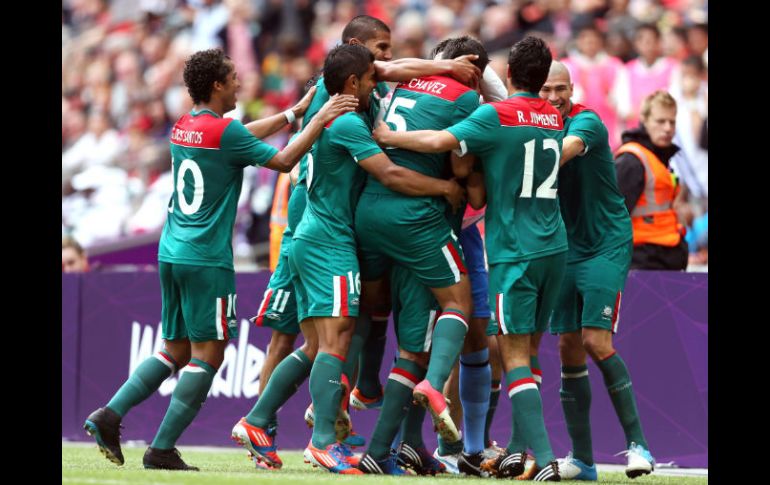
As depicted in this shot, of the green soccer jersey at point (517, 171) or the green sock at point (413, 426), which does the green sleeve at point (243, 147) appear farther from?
the green sock at point (413, 426)

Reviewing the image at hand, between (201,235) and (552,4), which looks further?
(552,4)

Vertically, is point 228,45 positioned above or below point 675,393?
above

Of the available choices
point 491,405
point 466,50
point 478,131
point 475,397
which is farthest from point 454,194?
point 491,405

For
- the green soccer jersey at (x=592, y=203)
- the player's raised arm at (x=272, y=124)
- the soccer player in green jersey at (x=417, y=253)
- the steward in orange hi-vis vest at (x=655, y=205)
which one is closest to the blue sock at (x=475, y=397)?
the soccer player in green jersey at (x=417, y=253)

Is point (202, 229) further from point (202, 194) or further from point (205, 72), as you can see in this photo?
point (205, 72)

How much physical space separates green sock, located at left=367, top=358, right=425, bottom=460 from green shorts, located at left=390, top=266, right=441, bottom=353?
4.8 inches

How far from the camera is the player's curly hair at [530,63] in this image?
21.9 feet

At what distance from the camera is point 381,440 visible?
686 cm

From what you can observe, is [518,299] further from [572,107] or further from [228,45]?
[228,45]

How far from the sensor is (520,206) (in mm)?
6695

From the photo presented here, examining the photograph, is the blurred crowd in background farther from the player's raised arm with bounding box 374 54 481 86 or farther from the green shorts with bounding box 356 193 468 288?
the green shorts with bounding box 356 193 468 288

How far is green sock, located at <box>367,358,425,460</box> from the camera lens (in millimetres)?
6867
